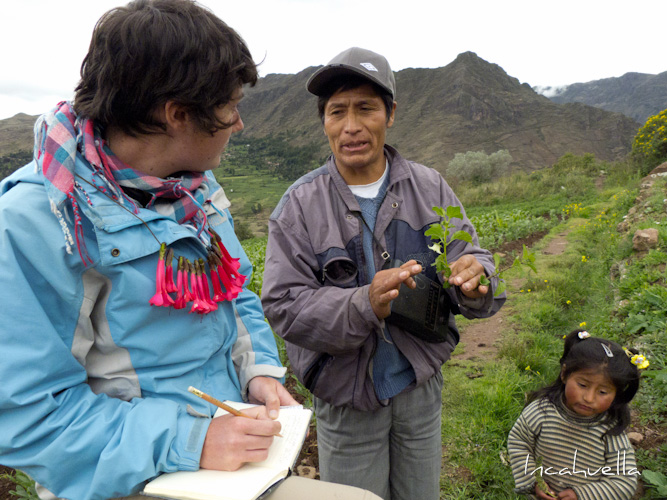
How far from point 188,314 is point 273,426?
0.38m

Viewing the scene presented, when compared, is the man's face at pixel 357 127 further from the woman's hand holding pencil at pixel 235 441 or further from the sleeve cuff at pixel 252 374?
the woman's hand holding pencil at pixel 235 441

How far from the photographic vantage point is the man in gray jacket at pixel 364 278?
155 cm

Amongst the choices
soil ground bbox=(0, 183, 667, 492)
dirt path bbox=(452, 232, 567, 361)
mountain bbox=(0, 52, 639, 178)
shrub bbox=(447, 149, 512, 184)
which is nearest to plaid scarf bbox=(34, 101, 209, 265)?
soil ground bbox=(0, 183, 667, 492)

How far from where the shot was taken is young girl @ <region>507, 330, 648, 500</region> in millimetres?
2145

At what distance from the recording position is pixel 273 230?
166 cm

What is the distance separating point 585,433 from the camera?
7.25 feet

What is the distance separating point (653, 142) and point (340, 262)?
815 inches

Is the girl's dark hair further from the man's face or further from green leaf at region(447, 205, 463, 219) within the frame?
the man's face

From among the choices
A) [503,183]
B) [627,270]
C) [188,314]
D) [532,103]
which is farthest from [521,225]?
[532,103]

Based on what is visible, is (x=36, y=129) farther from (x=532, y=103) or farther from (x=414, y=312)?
(x=532, y=103)

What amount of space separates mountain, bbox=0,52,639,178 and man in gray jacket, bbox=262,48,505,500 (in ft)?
195

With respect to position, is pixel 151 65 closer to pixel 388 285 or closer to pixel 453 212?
pixel 388 285

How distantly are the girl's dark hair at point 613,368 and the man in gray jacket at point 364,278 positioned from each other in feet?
2.94

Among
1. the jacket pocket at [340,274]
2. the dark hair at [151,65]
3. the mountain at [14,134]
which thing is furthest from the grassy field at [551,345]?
the mountain at [14,134]
